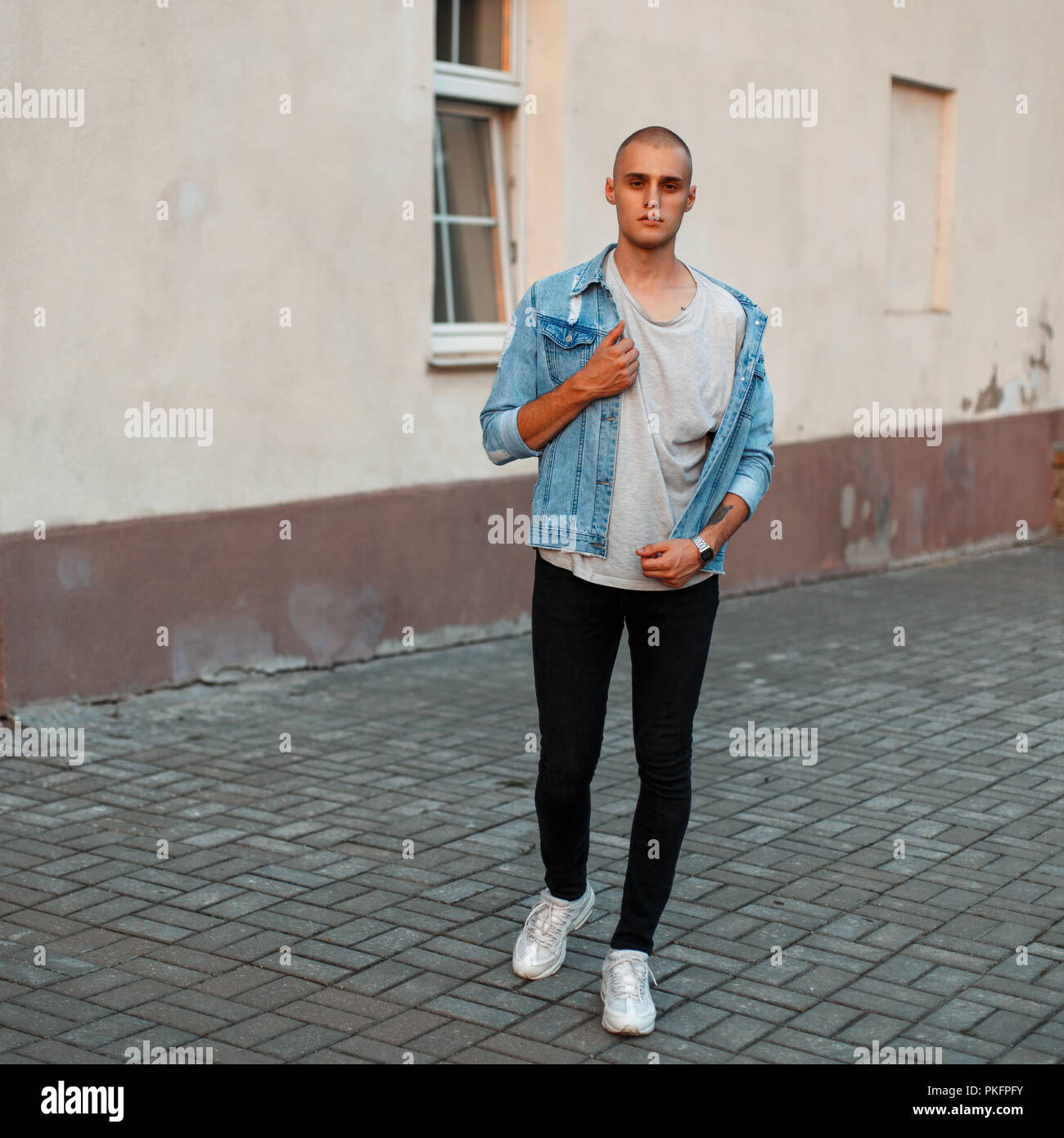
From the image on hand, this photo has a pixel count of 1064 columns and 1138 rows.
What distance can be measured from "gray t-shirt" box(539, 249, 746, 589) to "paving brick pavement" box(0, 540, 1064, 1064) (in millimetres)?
1113

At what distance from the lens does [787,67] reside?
10.6 meters

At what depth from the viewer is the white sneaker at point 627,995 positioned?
12.3 ft

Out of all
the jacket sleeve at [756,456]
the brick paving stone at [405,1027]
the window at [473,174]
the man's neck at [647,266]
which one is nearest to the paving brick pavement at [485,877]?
the brick paving stone at [405,1027]

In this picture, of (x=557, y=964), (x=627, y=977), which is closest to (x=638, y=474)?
(x=627, y=977)

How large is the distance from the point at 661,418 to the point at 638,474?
14 centimetres

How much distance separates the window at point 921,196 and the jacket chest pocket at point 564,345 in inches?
346

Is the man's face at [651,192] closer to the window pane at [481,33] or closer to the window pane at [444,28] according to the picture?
the window pane at [444,28]

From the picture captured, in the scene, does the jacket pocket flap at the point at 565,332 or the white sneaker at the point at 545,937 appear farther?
the white sneaker at the point at 545,937

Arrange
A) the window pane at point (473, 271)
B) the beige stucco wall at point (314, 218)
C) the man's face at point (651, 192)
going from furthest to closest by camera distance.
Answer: the window pane at point (473, 271) < the beige stucco wall at point (314, 218) < the man's face at point (651, 192)

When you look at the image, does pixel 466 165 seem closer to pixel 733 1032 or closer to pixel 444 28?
pixel 444 28

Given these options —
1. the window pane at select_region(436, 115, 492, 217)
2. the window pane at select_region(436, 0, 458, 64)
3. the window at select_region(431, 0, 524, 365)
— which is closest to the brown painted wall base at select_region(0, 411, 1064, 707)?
the window at select_region(431, 0, 524, 365)

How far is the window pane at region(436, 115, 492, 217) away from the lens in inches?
341
